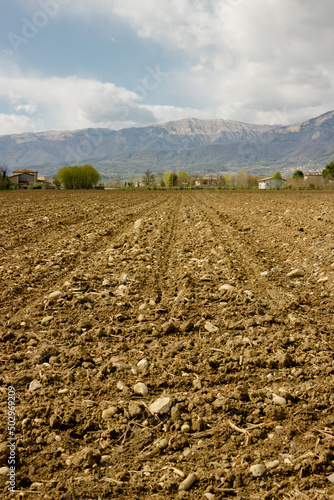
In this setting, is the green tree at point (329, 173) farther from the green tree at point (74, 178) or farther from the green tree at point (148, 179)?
the green tree at point (74, 178)

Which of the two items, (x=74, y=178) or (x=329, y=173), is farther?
(x=74, y=178)

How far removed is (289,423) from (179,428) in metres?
1.02

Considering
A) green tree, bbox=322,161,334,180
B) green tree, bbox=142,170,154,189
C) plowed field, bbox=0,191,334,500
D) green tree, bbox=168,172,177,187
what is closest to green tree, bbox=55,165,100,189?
green tree, bbox=142,170,154,189

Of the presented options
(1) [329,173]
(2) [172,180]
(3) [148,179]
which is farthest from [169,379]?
(2) [172,180]

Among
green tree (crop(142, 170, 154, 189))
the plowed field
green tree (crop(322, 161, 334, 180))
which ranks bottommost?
the plowed field

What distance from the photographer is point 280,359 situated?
381 centimetres

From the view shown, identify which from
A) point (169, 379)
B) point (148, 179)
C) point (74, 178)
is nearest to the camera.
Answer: point (169, 379)

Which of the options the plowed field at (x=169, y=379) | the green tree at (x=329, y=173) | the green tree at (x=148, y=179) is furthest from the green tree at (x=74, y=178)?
the plowed field at (x=169, y=379)

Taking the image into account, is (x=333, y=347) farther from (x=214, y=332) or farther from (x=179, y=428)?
(x=179, y=428)

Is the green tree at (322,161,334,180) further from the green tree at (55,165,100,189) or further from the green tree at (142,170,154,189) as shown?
the green tree at (55,165,100,189)

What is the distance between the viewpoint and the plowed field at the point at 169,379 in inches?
97.5

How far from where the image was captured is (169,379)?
3598 millimetres

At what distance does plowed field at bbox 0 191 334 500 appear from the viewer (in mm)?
2477

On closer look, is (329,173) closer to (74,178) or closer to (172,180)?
(172,180)
